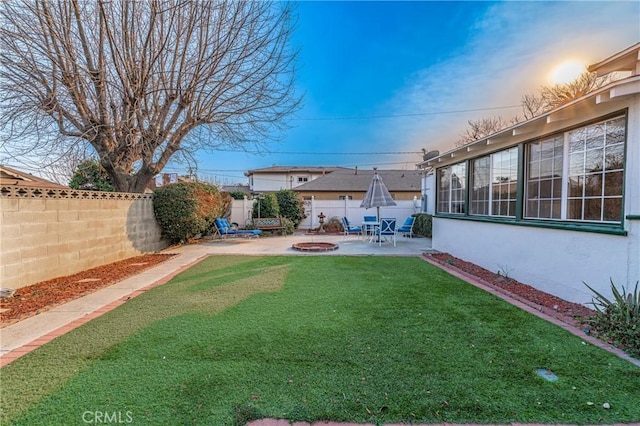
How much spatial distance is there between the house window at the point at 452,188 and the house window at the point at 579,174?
2.67m

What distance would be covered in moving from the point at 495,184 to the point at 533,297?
9.98 feet

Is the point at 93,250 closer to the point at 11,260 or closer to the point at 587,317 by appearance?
the point at 11,260

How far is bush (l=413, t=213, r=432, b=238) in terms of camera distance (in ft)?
43.1

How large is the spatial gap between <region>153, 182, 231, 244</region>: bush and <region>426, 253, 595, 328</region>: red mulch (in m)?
8.27

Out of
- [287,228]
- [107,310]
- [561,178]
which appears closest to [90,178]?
[287,228]

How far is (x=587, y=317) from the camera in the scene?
3828mm

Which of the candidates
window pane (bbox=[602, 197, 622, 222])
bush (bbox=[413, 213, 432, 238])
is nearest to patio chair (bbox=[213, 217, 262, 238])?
bush (bbox=[413, 213, 432, 238])

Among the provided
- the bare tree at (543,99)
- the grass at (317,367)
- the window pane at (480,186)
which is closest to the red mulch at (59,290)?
the grass at (317,367)

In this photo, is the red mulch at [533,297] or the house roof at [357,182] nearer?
the red mulch at [533,297]

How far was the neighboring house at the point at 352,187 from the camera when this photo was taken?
1036 inches

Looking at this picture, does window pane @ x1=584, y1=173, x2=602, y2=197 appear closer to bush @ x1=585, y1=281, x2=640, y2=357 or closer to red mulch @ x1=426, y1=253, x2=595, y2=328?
bush @ x1=585, y1=281, x2=640, y2=357

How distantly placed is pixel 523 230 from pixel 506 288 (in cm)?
120

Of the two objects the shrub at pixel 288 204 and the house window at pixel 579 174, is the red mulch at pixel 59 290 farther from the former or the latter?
the shrub at pixel 288 204

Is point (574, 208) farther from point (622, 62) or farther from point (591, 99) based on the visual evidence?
point (622, 62)
